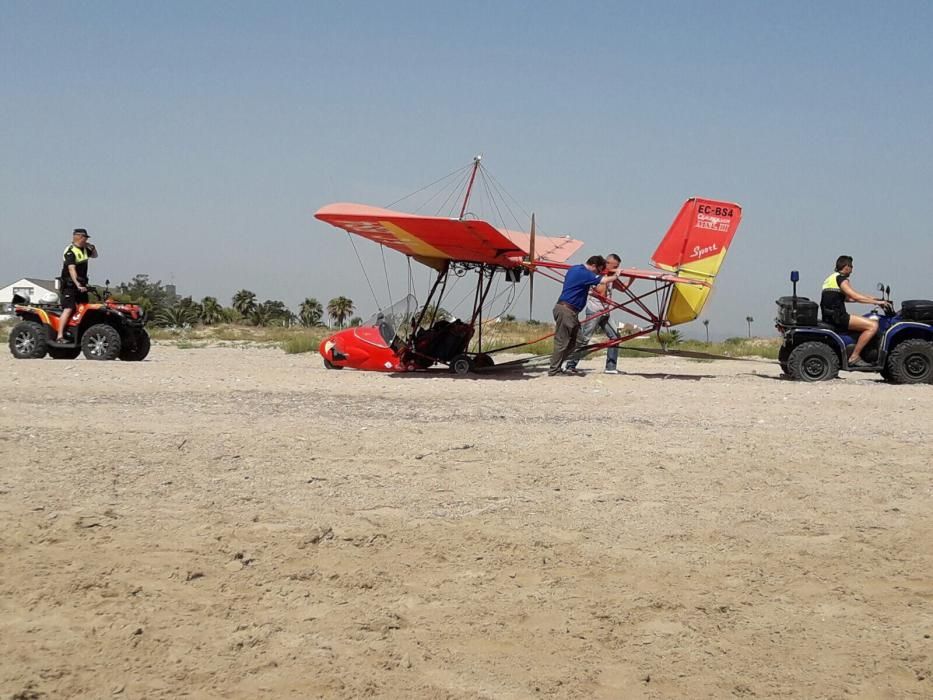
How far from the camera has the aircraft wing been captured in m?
13.0

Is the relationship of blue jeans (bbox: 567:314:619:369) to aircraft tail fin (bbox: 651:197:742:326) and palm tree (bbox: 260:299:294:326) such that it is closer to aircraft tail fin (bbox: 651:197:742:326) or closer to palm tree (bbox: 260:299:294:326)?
aircraft tail fin (bbox: 651:197:742:326)

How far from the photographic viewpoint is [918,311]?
1375cm

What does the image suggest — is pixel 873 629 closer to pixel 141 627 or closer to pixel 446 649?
pixel 446 649

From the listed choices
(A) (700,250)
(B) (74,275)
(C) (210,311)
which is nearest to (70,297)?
(B) (74,275)

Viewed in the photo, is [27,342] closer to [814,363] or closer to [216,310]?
[814,363]

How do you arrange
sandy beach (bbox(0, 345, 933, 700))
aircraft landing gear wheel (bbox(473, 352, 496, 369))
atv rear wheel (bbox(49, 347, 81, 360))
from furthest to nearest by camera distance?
atv rear wheel (bbox(49, 347, 81, 360))
aircraft landing gear wheel (bbox(473, 352, 496, 369))
sandy beach (bbox(0, 345, 933, 700))

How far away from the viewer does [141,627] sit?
172 inches

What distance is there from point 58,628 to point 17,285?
298 feet

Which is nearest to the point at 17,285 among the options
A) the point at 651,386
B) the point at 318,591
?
the point at 651,386

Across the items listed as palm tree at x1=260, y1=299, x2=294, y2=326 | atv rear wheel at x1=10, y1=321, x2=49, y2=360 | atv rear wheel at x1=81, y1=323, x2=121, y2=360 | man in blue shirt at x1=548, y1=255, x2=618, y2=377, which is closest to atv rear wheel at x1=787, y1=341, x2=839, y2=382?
man in blue shirt at x1=548, y1=255, x2=618, y2=377

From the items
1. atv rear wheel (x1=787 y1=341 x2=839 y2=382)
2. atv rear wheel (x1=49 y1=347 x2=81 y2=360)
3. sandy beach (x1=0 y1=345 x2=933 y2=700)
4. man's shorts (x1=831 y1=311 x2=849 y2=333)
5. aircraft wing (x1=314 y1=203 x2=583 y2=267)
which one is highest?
aircraft wing (x1=314 y1=203 x2=583 y2=267)

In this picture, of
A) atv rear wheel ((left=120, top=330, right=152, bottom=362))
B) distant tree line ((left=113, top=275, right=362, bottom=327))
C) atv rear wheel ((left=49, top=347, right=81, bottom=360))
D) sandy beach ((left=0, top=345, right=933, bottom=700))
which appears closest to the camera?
sandy beach ((left=0, top=345, right=933, bottom=700))

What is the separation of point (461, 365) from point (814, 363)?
5.26 meters

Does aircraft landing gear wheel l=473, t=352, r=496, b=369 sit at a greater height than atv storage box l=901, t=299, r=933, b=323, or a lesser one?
lesser
